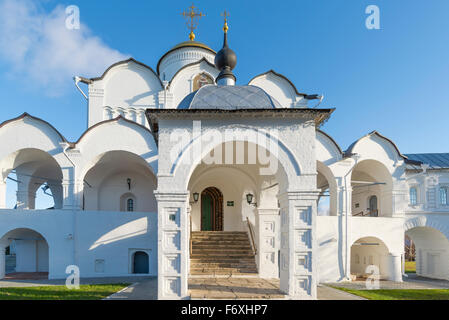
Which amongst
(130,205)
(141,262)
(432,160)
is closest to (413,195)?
(432,160)

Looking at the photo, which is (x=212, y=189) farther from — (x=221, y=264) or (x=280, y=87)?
(x=280, y=87)

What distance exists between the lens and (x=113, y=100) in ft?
48.0

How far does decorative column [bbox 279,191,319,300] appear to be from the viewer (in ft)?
21.7

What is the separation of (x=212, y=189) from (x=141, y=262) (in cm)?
450

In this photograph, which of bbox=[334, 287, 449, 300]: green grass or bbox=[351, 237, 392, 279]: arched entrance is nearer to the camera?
bbox=[334, 287, 449, 300]: green grass

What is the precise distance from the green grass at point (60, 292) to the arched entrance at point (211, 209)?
507 cm

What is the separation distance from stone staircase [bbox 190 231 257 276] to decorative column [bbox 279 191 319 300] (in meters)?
3.44

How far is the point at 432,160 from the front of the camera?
14.7 metres

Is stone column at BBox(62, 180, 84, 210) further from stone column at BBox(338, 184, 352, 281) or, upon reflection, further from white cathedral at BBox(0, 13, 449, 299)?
stone column at BBox(338, 184, 352, 281)

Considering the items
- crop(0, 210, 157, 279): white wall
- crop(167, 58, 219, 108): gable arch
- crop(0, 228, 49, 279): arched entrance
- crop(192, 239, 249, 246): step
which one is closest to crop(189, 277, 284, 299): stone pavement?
crop(192, 239, 249, 246): step

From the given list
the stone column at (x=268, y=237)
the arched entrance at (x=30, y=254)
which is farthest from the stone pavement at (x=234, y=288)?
the arched entrance at (x=30, y=254)

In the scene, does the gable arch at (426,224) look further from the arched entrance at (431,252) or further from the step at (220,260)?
the step at (220,260)

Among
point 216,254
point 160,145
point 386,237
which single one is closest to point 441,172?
point 386,237

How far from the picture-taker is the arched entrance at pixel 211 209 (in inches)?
552
